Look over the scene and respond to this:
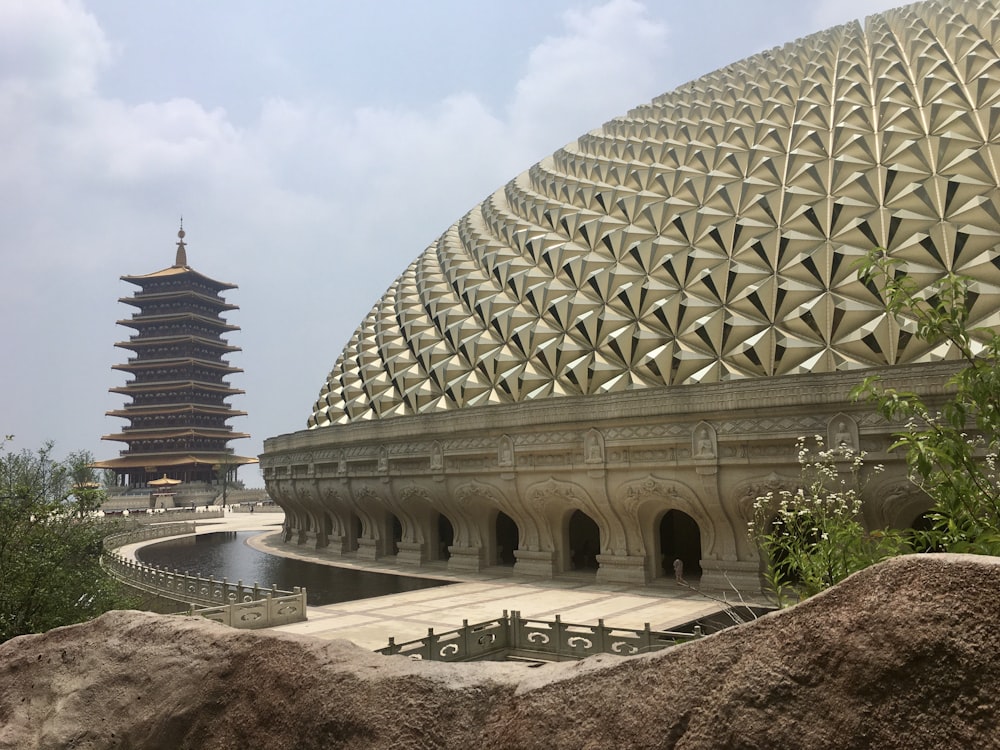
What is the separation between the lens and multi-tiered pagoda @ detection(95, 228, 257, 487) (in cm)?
7975

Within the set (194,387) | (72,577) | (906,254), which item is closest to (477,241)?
(906,254)

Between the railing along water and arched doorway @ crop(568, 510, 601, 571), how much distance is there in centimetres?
874

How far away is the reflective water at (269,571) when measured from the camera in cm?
2175

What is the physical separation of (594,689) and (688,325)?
19086 mm

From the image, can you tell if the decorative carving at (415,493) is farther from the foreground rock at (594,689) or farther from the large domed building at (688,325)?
the foreground rock at (594,689)

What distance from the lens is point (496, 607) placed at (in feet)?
58.9

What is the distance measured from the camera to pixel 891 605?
2393 mm

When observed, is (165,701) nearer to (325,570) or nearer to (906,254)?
(906,254)

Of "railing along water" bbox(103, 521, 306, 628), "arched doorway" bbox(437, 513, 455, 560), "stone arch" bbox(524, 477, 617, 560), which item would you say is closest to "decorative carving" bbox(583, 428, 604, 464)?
"stone arch" bbox(524, 477, 617, 560)

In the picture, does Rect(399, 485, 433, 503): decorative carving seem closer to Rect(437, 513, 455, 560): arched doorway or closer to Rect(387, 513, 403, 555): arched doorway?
Rect(437, 513, 455, 560): arched doorway

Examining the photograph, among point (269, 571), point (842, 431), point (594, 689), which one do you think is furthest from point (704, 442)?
point (594, 689)

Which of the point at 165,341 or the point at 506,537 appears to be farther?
the point at 165,341

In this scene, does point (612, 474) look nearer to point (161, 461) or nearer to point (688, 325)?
point (688, 325)

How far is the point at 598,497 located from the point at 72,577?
42.9 feet
